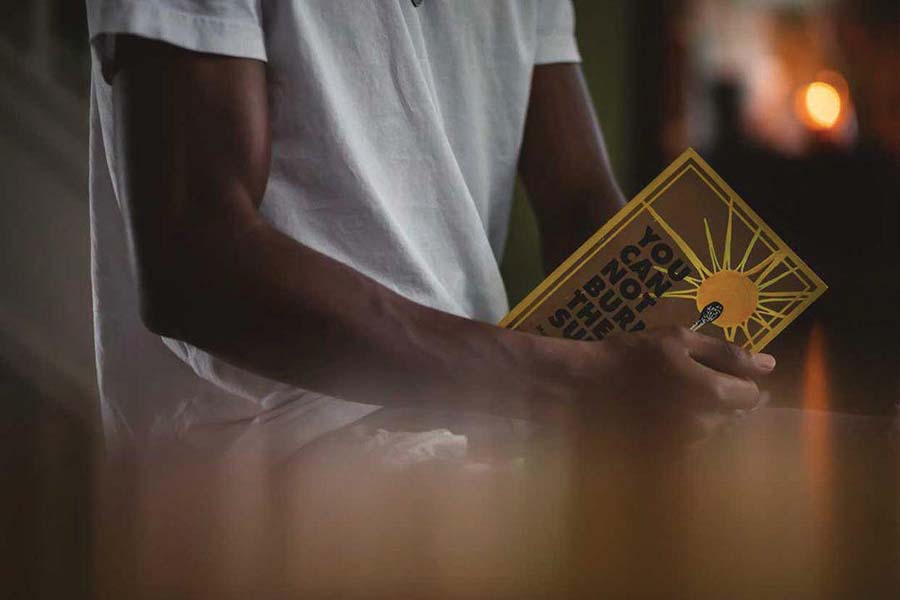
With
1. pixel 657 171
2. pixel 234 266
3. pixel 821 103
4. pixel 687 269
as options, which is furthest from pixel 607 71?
pixel 234 266

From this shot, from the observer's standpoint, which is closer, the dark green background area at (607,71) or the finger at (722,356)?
the finger at (722,356)

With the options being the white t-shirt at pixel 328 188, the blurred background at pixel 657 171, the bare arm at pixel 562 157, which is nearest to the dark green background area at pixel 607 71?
the blurred background at pixel 657 171

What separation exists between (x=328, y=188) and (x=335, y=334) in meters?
0.10

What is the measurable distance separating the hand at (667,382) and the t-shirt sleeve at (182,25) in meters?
0.21

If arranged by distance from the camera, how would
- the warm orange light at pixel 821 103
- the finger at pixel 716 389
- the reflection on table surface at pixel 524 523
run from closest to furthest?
the reflection on table surface at pixel 524 523 → the finger at pixel 716 389 → the warm orange light at pixel 821 103

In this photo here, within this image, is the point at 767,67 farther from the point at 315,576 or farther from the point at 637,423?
the point at 315,576

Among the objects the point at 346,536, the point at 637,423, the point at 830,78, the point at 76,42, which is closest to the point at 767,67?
the point at 830,78

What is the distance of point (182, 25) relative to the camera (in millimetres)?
387

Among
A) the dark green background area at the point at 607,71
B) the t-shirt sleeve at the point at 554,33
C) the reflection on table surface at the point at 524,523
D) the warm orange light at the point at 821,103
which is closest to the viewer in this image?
the reflection on table surface at the point at 524,523

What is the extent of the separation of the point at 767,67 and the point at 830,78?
10cm

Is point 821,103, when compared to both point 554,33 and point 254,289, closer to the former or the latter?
point 554,33

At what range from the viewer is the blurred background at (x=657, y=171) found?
0.44 metres

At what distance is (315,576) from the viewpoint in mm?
297

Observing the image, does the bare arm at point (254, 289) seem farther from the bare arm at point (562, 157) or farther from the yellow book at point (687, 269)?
the bare arm at point (562, 157)
